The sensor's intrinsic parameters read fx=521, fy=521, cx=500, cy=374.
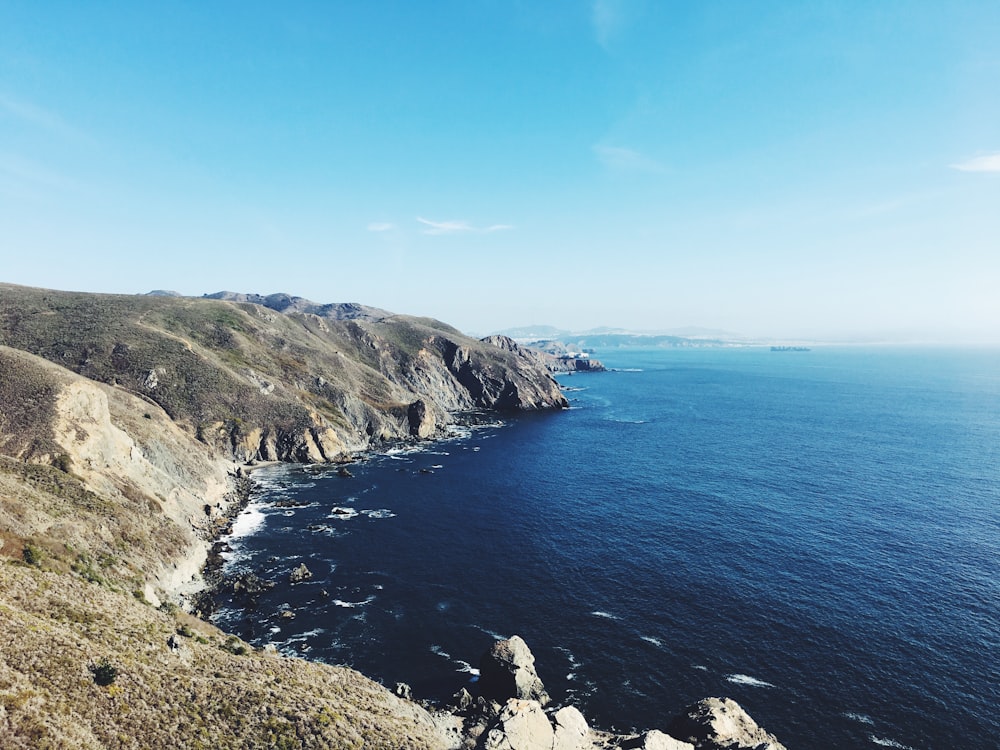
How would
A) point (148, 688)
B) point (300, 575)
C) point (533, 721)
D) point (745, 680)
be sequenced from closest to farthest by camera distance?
point (148, 688) < point (533, 721) < point (745, 680) < point (300, 575)

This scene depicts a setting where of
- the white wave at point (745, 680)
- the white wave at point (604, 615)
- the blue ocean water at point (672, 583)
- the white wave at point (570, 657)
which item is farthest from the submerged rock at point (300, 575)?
the white wave at point (745, 680)

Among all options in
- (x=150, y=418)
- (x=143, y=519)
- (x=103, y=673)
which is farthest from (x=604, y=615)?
(x=150, y=418)

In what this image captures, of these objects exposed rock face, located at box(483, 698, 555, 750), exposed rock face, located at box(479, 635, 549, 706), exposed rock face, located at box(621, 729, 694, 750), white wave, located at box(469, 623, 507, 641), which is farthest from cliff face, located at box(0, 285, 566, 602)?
exposed rock face, located at box(621, 729, 694, 750)

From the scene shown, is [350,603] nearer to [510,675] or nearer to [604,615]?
[510,675]

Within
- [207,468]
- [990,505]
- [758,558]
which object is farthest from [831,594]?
[207,468]

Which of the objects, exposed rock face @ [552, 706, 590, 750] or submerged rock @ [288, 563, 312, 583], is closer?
exposed rock face @ [552, 706, 590, 750]

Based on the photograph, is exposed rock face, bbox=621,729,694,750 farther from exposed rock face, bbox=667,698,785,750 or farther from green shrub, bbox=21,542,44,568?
green shrub, bbox=21,542,44,568
